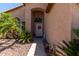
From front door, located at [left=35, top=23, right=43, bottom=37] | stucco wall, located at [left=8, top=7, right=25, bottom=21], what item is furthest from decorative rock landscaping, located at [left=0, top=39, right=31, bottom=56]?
front door, located at [left=35, top=23, right=43, bottom=37]

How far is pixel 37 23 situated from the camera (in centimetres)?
2614

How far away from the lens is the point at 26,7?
24219mm

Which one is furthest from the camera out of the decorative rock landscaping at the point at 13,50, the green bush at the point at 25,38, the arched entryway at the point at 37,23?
the arched entryway at the point at 37,23

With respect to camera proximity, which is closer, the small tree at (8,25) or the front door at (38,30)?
the small tree at (8,25)

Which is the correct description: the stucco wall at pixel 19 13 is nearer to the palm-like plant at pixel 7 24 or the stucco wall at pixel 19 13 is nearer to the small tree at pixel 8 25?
the small tree at pixel 8 25

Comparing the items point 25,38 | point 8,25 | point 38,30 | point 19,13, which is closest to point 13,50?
point 25,38

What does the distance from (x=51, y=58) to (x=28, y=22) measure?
69.8 feet

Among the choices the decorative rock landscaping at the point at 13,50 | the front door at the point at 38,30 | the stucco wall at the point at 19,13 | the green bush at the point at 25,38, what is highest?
the stucco wall at the point at 19,13

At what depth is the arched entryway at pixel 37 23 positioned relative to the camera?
25.7 metres

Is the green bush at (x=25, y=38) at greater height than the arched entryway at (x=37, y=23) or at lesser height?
lesser

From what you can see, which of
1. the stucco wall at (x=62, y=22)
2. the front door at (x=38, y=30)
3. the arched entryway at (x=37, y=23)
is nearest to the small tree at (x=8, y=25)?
the arched entryway at (x=37, y=23)

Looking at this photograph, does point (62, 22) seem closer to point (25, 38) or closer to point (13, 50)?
point (13, 50)

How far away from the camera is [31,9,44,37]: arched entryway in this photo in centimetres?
2568

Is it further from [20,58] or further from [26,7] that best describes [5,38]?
[20,58]
